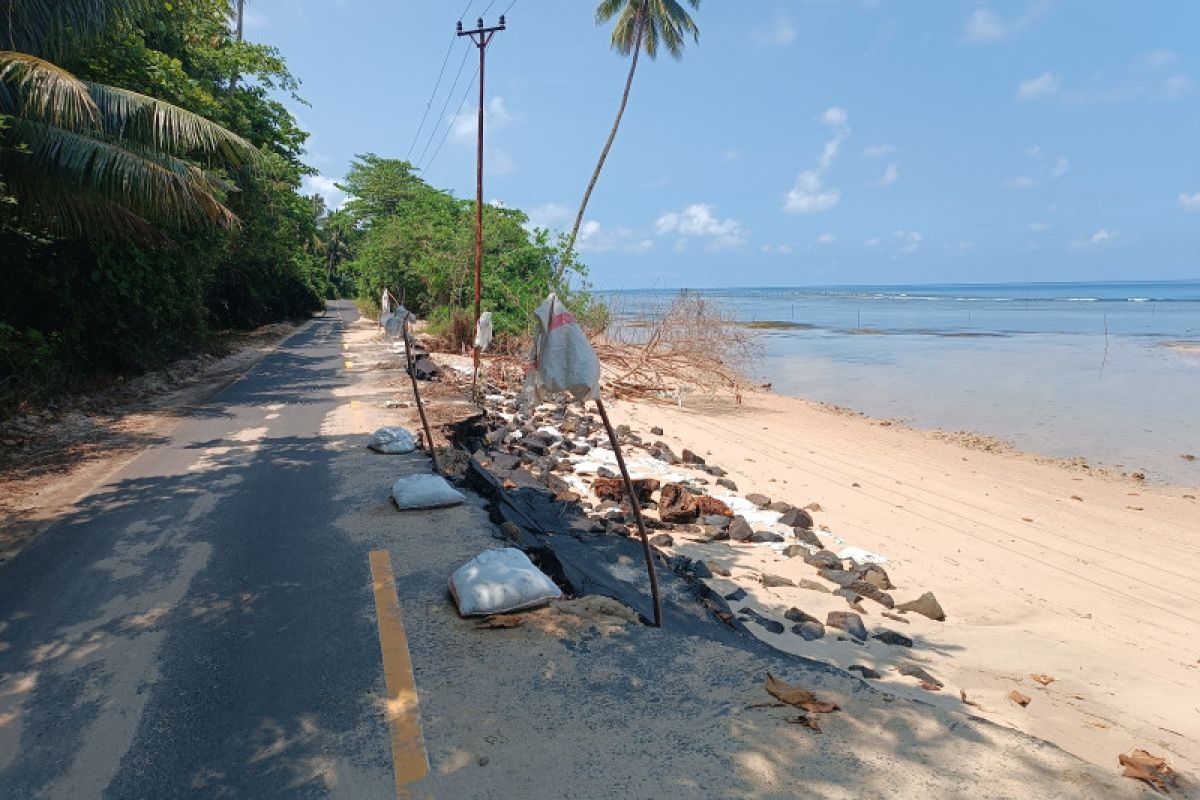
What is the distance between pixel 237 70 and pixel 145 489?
16.8 m

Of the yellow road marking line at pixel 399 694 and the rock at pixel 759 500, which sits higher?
the yellow road marking line at pixel 399 694

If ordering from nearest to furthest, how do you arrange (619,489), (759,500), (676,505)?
(676,505) < (619,489) < (759,500)

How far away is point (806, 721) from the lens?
10.3ft

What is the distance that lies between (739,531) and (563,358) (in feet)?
15.1

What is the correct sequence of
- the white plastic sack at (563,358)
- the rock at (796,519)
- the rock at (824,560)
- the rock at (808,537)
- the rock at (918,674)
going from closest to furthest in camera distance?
the white plastic sack at (563,358), the rock at (918,674), the rock at (824,560), the rock at (808,537), the rock at (796,519)

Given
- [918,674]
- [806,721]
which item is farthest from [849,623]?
[806,721]

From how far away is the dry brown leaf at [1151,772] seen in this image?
294 cm

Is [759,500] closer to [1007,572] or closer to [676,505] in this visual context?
[676,505]

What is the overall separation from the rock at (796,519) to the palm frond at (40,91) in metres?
8.87

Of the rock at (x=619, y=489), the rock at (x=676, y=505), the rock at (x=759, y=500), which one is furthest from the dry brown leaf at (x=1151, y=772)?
the rock at (x=759, y=500)

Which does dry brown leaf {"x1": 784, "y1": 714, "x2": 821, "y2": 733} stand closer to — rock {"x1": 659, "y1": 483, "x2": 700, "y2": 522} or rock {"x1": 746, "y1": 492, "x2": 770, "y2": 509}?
rock {"x1": 659, "y1": 483, "x2": 700, "y2": 522}

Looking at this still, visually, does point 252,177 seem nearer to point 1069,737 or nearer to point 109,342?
point 109,342

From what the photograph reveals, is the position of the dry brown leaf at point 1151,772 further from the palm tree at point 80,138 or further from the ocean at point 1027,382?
the ocean at point 1027,382

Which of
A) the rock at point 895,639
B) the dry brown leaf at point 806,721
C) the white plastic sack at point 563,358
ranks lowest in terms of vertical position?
the rock at point 895,639
